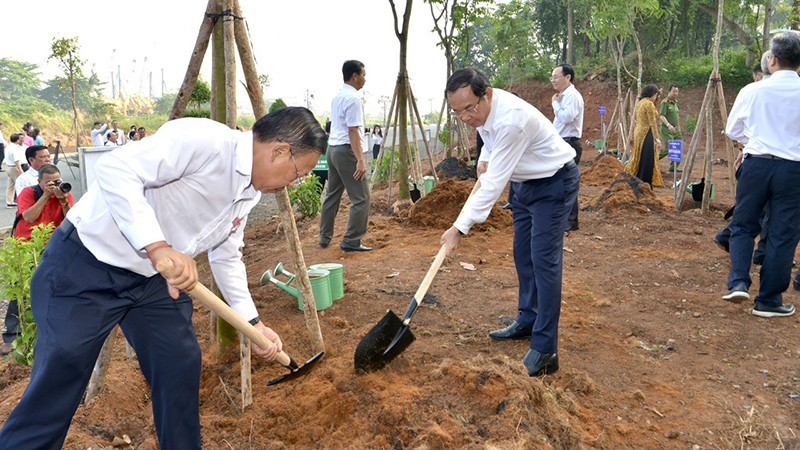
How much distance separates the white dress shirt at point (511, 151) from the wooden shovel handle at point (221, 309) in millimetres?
1252

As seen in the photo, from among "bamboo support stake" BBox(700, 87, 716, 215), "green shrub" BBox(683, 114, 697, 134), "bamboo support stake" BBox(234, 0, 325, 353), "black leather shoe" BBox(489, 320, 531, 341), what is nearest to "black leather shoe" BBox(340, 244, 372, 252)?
"black leather shoe" BBox(489, 320, 531, 341)

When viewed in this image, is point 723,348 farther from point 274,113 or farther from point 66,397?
point 66,397

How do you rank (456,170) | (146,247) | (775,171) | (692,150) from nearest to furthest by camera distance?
(146,247)
(775,171)
(692,150)
(456,170)

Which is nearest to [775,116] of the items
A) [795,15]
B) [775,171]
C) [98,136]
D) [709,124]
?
[775,171]

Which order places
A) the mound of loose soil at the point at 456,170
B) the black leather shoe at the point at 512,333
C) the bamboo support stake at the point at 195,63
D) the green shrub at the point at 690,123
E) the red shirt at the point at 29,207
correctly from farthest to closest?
the green shrub at the point at 690,123 < the mound of loose soil at the point at 456,170 < the red shirt at the point at 29,207 < the black leather shoe at the point at 512,333 < the bamboo support stake at the point at 195,63

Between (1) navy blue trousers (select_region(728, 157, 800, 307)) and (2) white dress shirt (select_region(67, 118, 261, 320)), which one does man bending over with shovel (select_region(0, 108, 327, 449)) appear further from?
(1) navy blue trousers (select_region(728, 157, 800, 307))

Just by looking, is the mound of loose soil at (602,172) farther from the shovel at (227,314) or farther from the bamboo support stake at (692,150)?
the shovel at (227,314)

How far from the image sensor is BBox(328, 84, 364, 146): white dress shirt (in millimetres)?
5648

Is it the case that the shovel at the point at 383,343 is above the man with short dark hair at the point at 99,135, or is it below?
below

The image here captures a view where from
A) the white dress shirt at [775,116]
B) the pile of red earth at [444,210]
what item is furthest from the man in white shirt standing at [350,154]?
the white dress shirt at [775,116]

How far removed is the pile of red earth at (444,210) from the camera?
22.8ft

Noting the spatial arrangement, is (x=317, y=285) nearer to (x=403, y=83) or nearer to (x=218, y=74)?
(x=218, y=74)

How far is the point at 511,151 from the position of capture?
2.99m

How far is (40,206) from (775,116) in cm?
540
